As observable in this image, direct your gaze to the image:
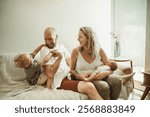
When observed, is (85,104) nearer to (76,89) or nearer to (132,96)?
(76,89)

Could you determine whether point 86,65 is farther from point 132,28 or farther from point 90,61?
point 132,28

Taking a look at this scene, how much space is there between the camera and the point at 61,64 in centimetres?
143

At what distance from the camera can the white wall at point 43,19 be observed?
142 cm

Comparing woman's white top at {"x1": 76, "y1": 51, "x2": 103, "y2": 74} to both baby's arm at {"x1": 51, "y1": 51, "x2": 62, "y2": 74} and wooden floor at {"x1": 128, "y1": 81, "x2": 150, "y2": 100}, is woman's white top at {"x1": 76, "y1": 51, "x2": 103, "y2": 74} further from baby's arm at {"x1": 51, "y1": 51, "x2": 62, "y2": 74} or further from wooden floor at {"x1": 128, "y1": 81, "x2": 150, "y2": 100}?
wooden floor at {"x1": 128, "y1": 81, "x2": 150, "y2": 100}

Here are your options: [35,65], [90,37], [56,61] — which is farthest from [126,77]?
[35,65]

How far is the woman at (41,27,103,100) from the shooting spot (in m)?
1.39

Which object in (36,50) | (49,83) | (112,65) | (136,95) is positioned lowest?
(136,95)

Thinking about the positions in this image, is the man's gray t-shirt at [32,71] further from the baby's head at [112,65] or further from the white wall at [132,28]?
the white wall at [132,28]

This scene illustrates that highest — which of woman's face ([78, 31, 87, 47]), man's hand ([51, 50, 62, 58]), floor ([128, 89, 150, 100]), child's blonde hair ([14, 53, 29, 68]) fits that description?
woman's face ([78, 31, 87, 47])

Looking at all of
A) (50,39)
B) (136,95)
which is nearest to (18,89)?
(50,39)

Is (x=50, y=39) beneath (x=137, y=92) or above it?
above

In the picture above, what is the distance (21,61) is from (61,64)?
0.28m

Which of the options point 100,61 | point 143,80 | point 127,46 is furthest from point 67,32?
point 143,80

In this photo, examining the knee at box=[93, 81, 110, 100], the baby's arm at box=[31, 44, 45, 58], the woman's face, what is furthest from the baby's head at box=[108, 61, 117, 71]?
the baby's arm at box=[31, 44, 45, 58]
